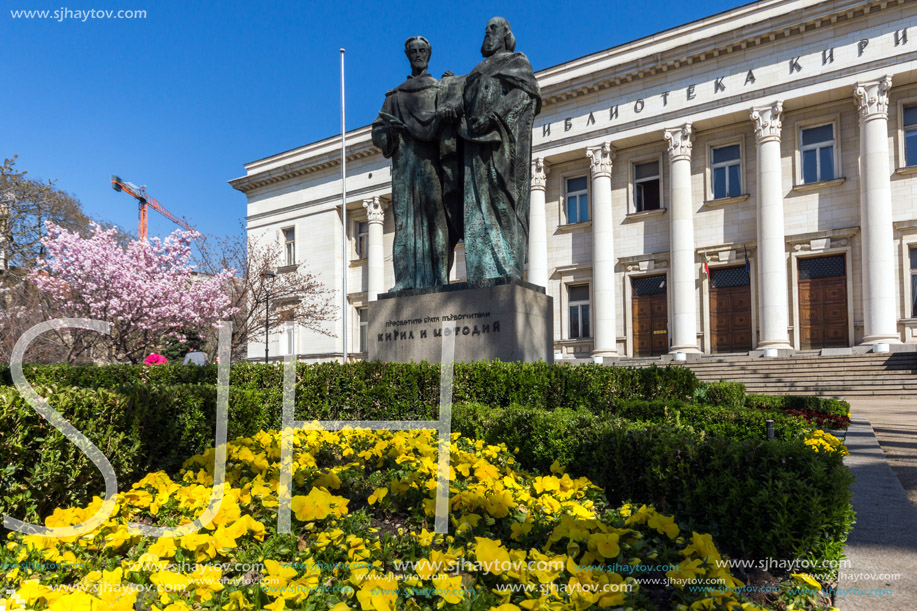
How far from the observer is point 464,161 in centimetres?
895

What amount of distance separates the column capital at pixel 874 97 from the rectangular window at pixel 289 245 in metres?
32.4

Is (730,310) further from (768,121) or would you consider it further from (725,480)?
(725,480)

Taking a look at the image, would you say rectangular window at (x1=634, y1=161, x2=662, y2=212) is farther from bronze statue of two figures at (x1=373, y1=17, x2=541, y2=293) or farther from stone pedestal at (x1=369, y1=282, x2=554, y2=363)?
stone pedestal at (x1=369, y1=282, x2=554, y2=363)

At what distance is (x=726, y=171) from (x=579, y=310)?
9537mm

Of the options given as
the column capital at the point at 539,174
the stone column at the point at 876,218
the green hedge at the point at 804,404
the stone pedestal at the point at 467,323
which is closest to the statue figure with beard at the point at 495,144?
the stone pedestal at the point at 467,323

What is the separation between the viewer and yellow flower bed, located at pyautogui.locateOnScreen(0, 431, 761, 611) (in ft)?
7.61

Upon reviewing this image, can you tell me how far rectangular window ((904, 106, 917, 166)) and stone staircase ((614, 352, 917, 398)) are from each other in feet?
27.6

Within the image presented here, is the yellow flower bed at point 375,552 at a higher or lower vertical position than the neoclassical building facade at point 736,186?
lower

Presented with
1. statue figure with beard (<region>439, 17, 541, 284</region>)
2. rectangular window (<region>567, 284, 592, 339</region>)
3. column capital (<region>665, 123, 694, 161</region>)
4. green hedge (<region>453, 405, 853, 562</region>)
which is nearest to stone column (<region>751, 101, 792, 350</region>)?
column capital (<region>665, 123, 694, 161</region>)

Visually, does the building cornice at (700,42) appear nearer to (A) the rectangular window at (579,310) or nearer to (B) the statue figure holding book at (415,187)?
(A) the rectangular window at (579,310)

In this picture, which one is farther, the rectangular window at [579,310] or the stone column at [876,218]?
the rectangular window at [579,310]

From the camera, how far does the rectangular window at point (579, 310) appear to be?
102 ft

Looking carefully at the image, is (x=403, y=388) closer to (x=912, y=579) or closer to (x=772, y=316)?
(x=912, y=579)

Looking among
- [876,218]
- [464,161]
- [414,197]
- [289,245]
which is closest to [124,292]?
[289,245]
